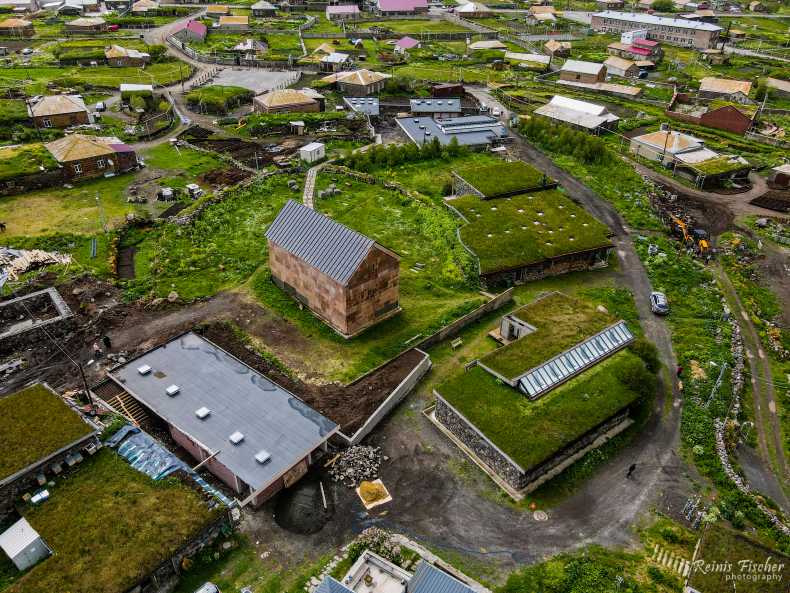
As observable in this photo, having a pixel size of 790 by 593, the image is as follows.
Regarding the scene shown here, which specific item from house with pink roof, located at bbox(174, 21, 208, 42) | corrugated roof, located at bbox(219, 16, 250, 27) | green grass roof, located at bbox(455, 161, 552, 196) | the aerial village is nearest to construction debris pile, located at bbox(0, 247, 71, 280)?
the aerial village

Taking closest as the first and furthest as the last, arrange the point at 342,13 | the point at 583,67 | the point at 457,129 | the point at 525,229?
the point at 525,229 < the point at 457,129 < the point at 583,67 < the point at 342,13

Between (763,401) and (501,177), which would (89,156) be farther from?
(763,401)

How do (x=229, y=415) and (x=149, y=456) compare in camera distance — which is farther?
(x=229, y=415)

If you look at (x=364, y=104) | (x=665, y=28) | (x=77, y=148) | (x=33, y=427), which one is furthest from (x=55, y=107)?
(x=665, y=28)

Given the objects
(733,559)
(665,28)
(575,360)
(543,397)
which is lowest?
(733,559)

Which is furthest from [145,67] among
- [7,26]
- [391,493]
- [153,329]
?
[391,493]

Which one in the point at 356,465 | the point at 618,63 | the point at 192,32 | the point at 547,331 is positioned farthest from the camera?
the point at 192,32

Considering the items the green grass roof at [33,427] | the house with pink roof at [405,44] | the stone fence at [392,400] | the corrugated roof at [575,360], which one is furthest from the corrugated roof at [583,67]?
the green grass roof at [33,427]
